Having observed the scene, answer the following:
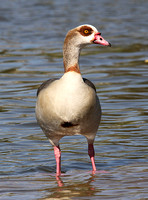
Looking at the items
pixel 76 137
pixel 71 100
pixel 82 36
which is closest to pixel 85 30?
pixel 82 36

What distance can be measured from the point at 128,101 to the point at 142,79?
6.51ft

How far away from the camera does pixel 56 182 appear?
273 inches

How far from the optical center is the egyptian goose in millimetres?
6633

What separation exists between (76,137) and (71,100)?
2461 mm

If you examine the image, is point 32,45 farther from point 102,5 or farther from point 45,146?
point 102,5

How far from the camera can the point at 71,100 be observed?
21.6 ft

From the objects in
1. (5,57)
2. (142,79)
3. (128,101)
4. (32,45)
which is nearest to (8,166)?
(128,101)

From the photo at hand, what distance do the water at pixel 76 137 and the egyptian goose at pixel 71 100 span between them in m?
0.59

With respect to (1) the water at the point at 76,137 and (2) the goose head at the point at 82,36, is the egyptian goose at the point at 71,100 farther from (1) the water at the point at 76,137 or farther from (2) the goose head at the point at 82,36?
(1) the water at the point at 76,137

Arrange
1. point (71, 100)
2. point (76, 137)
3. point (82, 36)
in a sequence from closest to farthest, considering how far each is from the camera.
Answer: point (71, 100), point (82, 36), point (76, 137)

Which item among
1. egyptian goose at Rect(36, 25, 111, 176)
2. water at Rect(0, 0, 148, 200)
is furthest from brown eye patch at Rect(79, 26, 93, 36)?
water at Rect(0, 0, 148, 200)

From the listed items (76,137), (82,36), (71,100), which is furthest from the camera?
(76,137)

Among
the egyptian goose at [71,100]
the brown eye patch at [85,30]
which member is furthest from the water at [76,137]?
the brown eye patch at [85,30]

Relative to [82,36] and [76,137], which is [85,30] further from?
[76,137]
